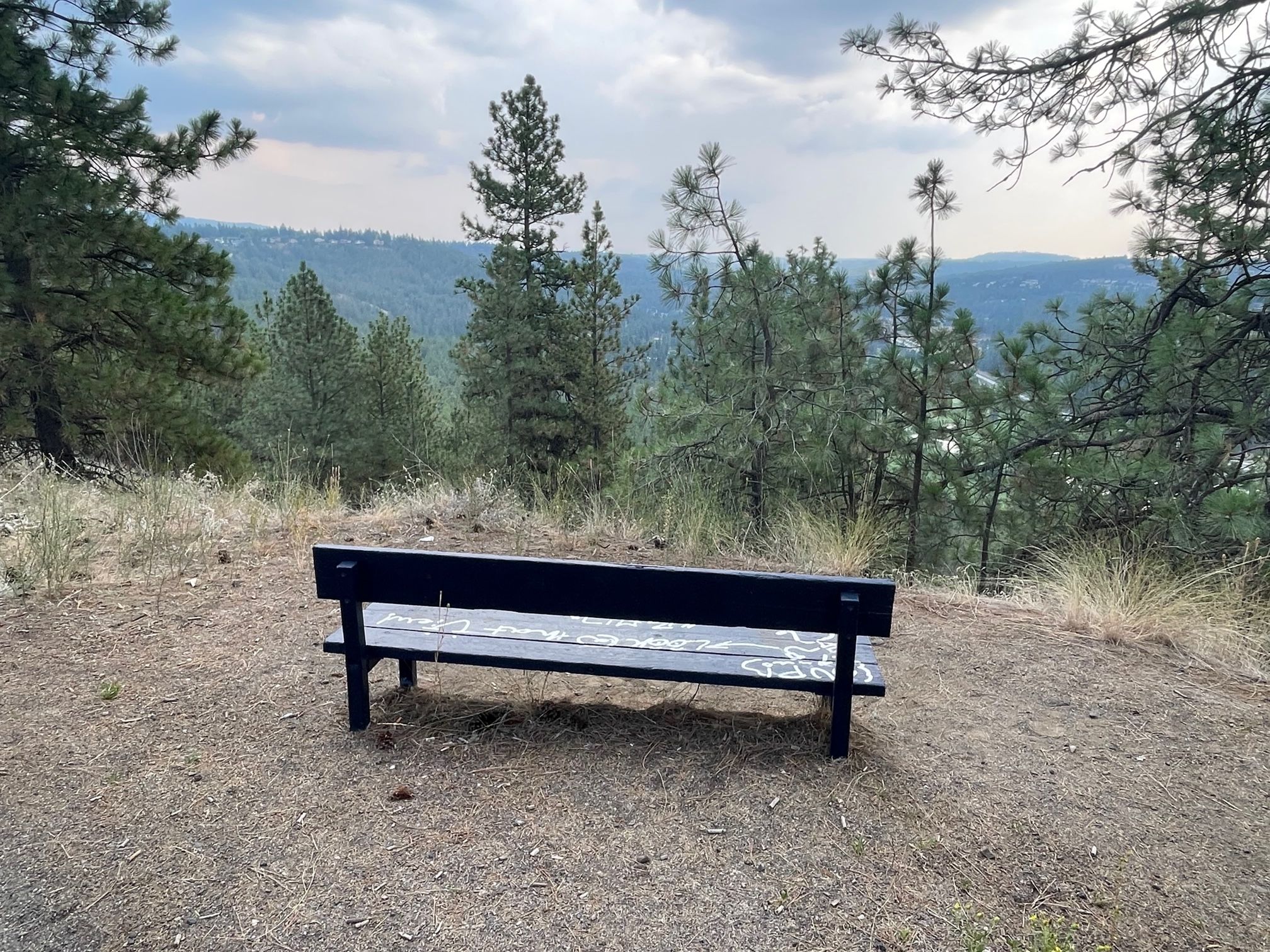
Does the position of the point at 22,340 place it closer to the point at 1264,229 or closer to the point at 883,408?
the point at 883,408

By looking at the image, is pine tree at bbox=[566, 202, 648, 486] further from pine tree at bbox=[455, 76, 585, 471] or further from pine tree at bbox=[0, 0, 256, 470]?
pine tree at bbox=[0, 0, 256, 470]

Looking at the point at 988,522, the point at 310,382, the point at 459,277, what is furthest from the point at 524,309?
the point at 988,522

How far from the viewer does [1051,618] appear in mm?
4043

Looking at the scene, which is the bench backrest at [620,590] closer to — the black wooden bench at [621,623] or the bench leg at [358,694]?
the black wooden bench at [621,623]

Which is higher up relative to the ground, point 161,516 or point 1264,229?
point 1264,229

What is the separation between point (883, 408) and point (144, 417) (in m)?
7.65

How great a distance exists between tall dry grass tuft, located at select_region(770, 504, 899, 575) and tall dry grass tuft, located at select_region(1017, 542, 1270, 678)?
98 centimetres

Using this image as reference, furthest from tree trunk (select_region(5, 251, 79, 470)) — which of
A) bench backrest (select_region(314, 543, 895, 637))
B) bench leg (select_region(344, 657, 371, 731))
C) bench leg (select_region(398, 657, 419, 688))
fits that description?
bench backrest (select_region(314, 543, 895, 637))

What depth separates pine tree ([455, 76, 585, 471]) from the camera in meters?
18.2

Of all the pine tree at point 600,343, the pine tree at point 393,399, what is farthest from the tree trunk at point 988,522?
the pine tree at point 393,399

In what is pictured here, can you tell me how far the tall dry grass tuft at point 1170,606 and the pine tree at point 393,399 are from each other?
20204 mm

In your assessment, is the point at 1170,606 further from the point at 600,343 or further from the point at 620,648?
the point at 600,343

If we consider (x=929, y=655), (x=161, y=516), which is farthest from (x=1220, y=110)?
(x=161, y=516)

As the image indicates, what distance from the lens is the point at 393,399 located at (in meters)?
25.7
